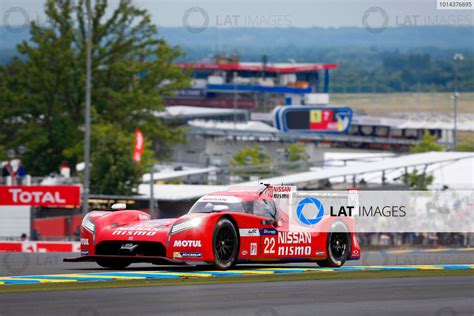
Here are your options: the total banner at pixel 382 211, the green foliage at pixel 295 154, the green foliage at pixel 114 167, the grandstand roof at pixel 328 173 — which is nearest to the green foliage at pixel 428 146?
the green foliage at pixel 295 154

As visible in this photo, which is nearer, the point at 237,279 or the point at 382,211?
the point at 237,279

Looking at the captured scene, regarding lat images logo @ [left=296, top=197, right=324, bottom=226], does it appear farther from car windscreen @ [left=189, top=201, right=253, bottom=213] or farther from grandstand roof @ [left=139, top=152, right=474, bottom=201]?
grandstand roof @ [left=139, top=152, right=474, bottom=201]

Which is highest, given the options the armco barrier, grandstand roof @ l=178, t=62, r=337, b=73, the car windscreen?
grandstand roof @ l=178, t=62, r=337, b=73

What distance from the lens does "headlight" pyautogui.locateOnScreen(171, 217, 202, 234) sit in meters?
14.0

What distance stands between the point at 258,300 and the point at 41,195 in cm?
2234

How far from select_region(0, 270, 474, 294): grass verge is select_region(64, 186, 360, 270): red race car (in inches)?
30.9

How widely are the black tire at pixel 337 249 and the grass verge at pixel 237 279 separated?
1017 millimetres

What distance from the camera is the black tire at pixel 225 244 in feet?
46.2

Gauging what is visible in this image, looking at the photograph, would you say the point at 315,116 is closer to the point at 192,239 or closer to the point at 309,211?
the point at 309,211

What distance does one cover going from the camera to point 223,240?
14219 mm

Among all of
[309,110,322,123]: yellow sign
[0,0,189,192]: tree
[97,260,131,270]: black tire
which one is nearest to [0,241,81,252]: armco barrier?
[97,260,131,270]: black tire

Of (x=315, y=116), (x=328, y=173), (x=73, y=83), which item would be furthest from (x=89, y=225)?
(x=315, y=116)

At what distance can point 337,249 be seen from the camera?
51.6 feet

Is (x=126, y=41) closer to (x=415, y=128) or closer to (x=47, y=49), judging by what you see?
(x=47, y=49)
